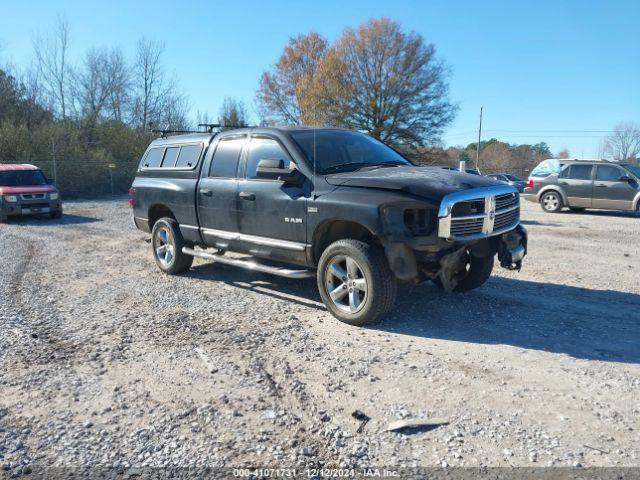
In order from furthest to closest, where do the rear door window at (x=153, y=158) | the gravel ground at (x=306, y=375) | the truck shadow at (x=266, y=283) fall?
the rear door window at (x=153, y=158) < the truck shadow at (x=266, y=283) < the gravel ground at (x=306, y=375)

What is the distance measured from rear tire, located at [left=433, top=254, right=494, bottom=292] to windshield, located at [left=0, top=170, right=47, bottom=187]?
45.7 feet

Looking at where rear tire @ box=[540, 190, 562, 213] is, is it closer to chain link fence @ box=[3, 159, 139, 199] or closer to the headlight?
the headlight

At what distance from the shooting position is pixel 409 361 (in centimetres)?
418

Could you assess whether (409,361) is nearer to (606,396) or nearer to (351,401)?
(351,401)

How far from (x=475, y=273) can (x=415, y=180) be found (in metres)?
1.75

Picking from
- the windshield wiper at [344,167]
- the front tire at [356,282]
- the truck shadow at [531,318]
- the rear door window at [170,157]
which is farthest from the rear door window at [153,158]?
the truck shadow at [531,318]

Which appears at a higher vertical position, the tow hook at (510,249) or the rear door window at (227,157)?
the rear door window at (227,157)

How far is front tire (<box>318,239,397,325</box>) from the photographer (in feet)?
15.7

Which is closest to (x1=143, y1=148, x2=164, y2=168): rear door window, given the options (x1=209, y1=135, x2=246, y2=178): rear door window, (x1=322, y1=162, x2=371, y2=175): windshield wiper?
(x1=209, y1=135, x2=246, y2=178): rear door window

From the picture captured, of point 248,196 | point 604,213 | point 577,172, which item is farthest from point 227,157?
point 604,213

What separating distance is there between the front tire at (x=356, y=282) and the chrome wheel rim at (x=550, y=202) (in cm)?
1394

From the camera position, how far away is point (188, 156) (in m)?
7.17

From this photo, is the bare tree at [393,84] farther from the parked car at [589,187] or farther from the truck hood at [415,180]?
the truck hood at [415,180]

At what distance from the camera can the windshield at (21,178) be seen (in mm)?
14875
